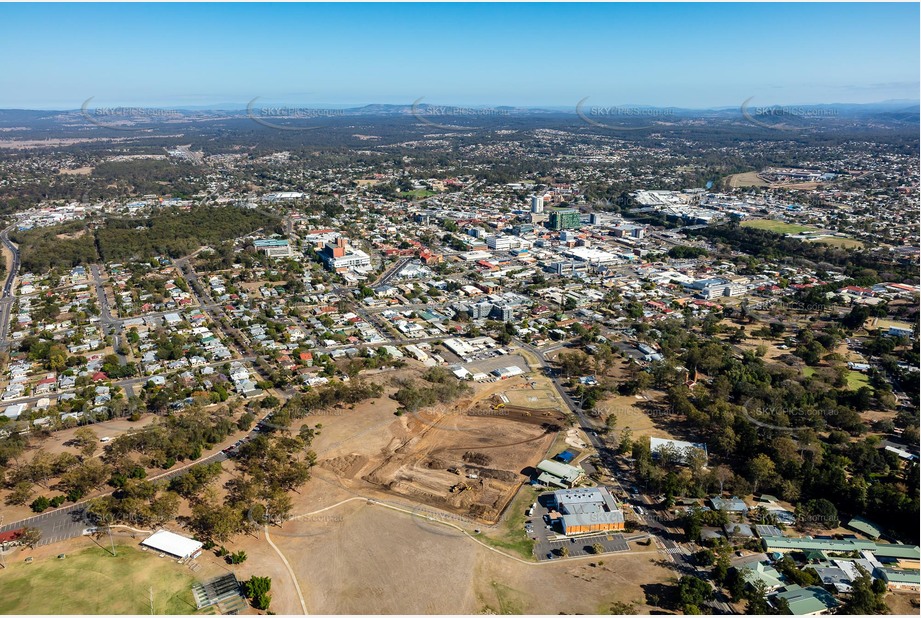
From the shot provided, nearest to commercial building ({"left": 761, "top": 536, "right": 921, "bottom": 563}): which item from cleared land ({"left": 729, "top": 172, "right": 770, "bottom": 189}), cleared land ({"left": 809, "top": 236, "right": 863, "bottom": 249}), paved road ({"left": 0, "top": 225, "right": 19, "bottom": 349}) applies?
paved road ({"left": 0, "top": 225, "right": 19, "bottom": 349})

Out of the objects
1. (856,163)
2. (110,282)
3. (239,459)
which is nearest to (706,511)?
(239,459)

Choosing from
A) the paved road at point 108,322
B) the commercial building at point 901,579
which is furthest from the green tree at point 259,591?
the paved road at point 108,322

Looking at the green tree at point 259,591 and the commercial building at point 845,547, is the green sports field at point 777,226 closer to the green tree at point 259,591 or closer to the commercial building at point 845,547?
the commercial building at point 845,547

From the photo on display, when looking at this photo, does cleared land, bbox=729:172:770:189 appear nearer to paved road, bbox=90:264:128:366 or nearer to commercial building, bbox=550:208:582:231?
commercial building, bbox=550:208:582:231

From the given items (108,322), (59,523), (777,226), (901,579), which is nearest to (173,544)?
(59,523)

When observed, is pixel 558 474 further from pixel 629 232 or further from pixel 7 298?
pixel 629 232

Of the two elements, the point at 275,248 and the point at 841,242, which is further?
the point at 841,242

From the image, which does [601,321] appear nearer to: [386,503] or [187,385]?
[386,503]
